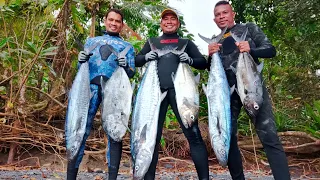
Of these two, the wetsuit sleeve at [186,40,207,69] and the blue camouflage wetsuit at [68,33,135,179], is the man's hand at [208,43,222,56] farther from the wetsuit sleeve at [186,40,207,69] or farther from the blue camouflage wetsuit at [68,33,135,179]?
the blue camouflage wetsuit at [68,33,135,179]

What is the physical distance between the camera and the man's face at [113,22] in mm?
3193

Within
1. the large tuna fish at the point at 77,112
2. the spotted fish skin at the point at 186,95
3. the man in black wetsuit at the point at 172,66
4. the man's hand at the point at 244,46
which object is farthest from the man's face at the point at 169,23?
the large tuna fish at the point at 77,112

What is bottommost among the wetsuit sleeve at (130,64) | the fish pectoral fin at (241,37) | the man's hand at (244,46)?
the wetsuit sleeve at (130,64)

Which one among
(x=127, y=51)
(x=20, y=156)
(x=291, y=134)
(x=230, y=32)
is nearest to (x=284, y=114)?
(x=291, y=134)

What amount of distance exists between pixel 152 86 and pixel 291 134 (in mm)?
4441

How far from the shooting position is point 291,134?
20.8 feet

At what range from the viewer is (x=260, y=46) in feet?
9.53

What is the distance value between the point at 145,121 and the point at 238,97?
90 cm

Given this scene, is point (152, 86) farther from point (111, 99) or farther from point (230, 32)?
A: point (230, 32)

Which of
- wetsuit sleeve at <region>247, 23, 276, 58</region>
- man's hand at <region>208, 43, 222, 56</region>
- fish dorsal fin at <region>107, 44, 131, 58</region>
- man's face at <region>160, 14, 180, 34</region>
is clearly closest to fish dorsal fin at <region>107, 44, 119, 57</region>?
fish dorsal fin at <region>107, 44, 131, 58</region>

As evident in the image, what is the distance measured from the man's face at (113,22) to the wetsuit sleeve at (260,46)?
1.32 m

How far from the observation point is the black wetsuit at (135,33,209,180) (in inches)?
113

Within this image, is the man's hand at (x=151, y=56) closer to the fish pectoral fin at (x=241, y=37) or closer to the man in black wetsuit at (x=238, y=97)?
the man in black wetsuit at (x=238, y=97)

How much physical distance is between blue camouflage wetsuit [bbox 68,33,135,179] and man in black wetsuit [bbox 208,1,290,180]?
2.99ft
